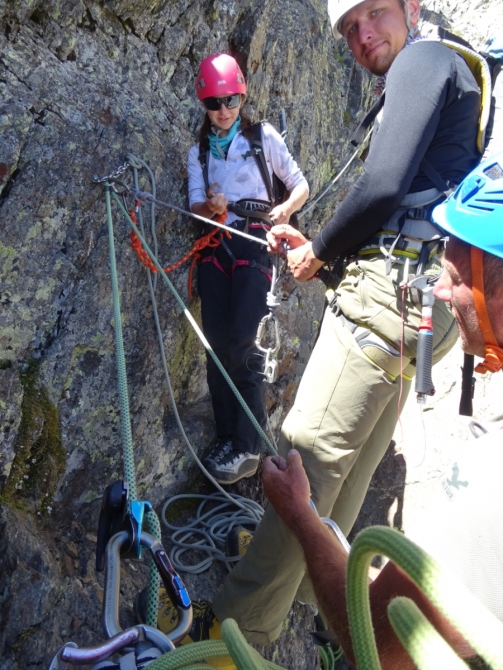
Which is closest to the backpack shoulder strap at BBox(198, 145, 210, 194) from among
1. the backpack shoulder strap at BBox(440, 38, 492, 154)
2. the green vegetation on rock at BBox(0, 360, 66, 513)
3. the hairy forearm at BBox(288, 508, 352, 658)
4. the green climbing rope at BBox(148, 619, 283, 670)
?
the green vegetation on rock at BBox(0, 360, 66, 513)

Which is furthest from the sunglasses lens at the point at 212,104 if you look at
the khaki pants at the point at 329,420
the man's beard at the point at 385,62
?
the khaki pants at the point at 329,420

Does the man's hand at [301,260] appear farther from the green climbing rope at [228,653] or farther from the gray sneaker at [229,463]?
the green climbing rope at [228,653]

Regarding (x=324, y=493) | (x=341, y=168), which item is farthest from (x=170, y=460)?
(x=341, y=168)

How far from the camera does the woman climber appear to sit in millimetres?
3730

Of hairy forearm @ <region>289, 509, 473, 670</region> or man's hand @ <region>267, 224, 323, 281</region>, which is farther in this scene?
man's hand @ <region>267, 224, 323, 281</region>

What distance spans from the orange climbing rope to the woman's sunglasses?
2.23 feet

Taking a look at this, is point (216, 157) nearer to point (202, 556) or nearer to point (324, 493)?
point (324, 493)

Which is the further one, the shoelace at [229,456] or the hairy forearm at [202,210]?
the shoelace at [229,456]

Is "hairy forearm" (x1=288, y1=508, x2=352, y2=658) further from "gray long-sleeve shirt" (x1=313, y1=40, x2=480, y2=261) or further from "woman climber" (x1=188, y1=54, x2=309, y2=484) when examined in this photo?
"woman climber" (x1=188, y1=54, x2=309, y2=484)

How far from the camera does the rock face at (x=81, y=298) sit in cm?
278

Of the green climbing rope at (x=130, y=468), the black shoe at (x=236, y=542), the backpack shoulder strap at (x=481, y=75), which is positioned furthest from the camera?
the black shoe at (x=236, y=542)

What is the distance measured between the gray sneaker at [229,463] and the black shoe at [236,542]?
1.22 ft

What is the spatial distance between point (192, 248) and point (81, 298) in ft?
3.10

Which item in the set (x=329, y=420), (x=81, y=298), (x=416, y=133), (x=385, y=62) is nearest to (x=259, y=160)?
(x=385, y=62)
